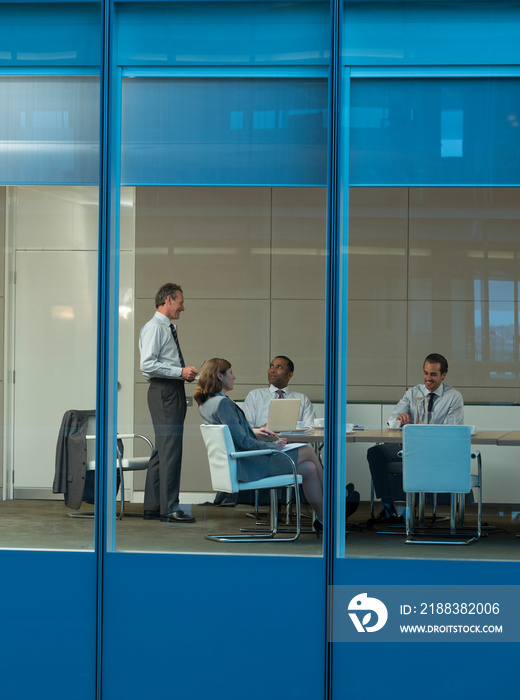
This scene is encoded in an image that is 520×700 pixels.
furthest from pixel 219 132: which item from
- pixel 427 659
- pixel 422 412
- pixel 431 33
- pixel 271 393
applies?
pixel 427 659

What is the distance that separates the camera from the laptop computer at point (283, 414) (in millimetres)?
4359

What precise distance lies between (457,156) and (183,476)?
2102 mm

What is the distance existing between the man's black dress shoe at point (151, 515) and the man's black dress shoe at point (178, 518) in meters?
0.03

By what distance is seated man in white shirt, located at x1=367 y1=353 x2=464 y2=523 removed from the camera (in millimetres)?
4609

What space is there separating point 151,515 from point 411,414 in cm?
170

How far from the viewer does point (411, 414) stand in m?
5.01

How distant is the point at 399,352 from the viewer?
517 cm

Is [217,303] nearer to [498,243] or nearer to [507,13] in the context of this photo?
[498,243]

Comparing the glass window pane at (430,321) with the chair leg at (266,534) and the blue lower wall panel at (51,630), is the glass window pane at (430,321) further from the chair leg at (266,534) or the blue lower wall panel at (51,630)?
the blue lower wall panel at (51,630)

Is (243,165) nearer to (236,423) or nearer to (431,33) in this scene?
(431,33)

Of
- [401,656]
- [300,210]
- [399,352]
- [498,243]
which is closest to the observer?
[401,656]

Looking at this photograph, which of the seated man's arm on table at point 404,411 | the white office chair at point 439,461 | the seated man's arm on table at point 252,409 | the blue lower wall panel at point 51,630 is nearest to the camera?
the blue lower wall panel at point 51,630

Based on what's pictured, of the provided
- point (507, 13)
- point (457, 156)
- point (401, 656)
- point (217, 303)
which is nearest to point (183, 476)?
point (217, 303)

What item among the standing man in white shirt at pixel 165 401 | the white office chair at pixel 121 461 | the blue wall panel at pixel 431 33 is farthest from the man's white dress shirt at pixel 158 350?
the blue wall panel at pixel 431 33
